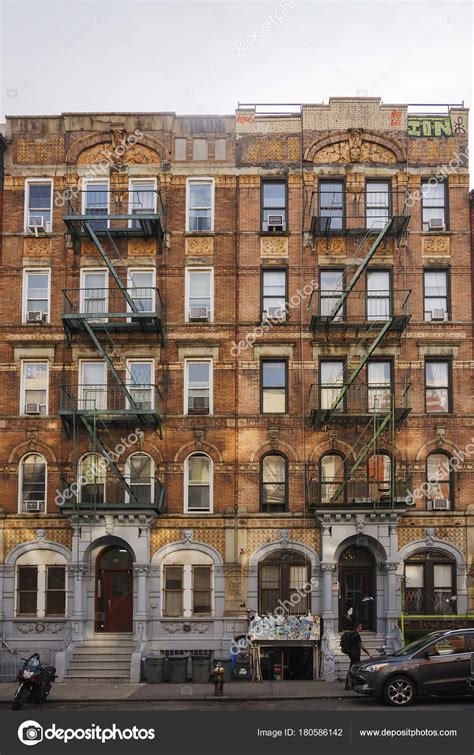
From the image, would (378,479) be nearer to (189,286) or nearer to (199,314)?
(199,314)

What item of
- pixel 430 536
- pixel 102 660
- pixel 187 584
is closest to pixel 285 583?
pixel 187 584

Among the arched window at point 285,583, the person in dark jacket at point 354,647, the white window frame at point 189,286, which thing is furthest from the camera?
the white window frame at point 189,286

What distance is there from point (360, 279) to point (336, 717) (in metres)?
17.2

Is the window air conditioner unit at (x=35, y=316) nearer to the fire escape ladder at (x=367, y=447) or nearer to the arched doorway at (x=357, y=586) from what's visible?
the fire escape ladder at (x=367, y=447)

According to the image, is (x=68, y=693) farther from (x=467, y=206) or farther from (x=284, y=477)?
(x=467, y=206)

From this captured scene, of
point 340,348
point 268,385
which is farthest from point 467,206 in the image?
point 268,385

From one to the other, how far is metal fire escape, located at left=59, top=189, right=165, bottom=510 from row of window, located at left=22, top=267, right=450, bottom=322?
8 cm

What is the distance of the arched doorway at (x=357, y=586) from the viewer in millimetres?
31422

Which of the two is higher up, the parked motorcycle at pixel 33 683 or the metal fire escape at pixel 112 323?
the metal fire escape at pixel 112 323

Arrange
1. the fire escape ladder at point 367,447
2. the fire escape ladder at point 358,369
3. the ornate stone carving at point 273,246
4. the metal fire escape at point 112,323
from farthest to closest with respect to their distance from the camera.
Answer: the ornate stone carving at point 273,246
the metal fire escape at point 112,323
the fire escape ladder at point 358,369
the fire escape ladder at point 367,447

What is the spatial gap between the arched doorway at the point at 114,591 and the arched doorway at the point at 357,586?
660cm

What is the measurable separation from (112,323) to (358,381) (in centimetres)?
807

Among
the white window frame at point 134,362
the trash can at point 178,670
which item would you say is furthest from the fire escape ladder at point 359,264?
the trash can at point 178,670

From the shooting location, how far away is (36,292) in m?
33.5
